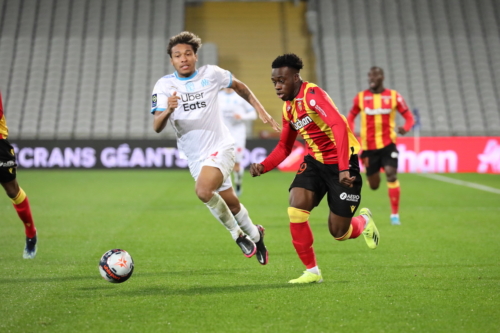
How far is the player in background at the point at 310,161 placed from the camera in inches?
219

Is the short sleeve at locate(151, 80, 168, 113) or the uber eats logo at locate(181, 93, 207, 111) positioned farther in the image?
the uber eats logo at locate(181, 93, 207, 111)

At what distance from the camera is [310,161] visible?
5.96 meters

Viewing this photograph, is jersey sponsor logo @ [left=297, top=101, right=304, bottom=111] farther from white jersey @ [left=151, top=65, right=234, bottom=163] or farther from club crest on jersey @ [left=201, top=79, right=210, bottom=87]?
club crest on jersey @ [left=201, top=79, right=210, bottom=87]

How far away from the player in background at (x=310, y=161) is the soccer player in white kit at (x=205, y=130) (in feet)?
1.60

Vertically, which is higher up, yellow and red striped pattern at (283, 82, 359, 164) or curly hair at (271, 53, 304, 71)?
curly hair at (271, 53, 304, 71)

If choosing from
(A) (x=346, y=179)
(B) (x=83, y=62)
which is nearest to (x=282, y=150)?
(A) (x=346, y=179)

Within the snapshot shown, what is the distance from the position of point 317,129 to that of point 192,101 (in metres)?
1.29

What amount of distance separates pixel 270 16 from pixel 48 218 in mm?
20532

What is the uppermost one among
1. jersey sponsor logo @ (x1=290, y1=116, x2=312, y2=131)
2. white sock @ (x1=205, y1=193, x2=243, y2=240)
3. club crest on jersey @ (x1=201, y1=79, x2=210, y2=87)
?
club crest on jersey @ (x1=201, y1=79, x2=210, y2=87)

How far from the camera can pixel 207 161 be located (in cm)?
630

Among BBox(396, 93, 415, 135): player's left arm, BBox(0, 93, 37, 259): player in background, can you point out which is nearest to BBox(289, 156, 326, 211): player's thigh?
BBox(0, 93, 37, 259): player in background

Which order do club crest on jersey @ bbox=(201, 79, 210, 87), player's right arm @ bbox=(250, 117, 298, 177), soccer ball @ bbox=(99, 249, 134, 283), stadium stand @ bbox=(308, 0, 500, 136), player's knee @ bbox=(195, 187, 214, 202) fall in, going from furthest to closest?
stadium stand @ bbox=(308, 0, 500, 136)
club crest on jersey @ bbox=(201, 79, 210, 87)
player's knee @ bbox=(195, 187, 214, 202)
player's right arm @ bbox=(250, 117, 298, 177)
soccer ball @ bbox=(99, 249, 134, 283)

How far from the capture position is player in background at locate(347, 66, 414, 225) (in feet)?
32.5

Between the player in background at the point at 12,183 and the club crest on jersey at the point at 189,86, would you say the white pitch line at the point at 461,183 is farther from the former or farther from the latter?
the player in background at the point at 12,183
